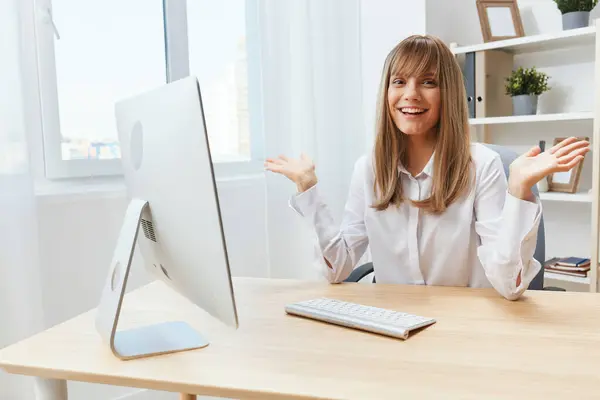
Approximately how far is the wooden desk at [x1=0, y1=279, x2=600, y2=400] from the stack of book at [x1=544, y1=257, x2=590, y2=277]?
130 centimetres

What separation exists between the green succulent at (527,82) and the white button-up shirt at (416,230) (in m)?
1.16

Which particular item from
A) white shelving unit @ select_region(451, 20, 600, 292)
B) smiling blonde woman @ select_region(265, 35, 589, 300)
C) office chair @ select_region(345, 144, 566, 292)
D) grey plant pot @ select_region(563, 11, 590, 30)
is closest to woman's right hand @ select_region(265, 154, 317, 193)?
smiling blonde woman @ select_region(265, 35, 589, 300)

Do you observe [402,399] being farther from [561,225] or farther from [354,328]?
[561,225]

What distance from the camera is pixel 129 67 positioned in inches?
85.7

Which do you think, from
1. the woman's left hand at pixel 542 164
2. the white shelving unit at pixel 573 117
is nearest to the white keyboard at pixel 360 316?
the woman's left hand at pixel 542 164

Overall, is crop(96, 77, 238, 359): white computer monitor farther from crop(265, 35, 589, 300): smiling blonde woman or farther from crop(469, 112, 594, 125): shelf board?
crop(469, 112, 594, 125): shelf board

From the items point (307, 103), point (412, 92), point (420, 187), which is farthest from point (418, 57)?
point (307, 103)

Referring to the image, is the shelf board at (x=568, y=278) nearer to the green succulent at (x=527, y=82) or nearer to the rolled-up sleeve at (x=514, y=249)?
the green succulent at (x=527, y=82)

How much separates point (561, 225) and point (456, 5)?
47.4 inches

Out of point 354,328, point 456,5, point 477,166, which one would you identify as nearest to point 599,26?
point 456,5

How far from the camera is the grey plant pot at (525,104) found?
8.30 ft

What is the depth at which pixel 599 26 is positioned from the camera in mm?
2199

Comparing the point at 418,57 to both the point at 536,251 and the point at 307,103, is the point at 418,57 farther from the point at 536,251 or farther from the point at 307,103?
the point at 307,103

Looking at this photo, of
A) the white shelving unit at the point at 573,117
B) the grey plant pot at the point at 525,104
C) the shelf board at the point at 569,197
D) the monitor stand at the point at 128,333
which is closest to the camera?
the monitor stand at the point at 128,333
